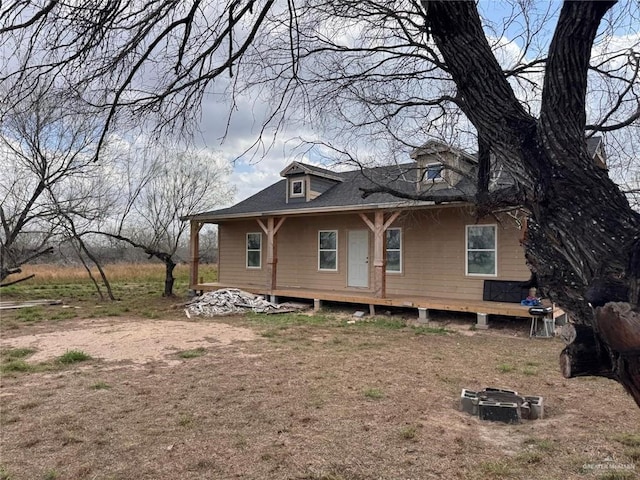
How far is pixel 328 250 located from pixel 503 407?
9.10 meters

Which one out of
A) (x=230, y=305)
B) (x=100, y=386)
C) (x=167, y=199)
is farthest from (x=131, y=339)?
(x=167, y=199)

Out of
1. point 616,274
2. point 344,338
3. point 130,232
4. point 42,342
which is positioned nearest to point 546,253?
point 616,274

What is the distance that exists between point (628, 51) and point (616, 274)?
85.5 inches

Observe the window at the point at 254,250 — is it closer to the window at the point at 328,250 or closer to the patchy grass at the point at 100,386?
the window at the point at 328,250

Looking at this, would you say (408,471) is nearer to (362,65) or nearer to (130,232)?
(362,65)

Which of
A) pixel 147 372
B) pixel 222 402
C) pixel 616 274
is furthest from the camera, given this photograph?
pixel 147 372

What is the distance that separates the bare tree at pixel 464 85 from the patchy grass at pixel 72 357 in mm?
4663

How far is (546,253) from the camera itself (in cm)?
160

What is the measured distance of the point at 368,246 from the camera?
1214cm

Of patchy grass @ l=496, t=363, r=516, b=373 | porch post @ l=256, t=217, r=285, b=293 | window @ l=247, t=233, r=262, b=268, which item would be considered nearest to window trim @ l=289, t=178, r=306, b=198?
porch post @ l=256, t=217, r=285, b=293

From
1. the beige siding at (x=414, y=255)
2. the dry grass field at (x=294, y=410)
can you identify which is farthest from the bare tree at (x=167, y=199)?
the dry grass field at (x=294, y=410)

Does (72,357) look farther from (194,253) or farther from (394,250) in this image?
(194,253)

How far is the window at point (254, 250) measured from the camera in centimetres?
1438

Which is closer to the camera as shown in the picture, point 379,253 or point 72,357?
point 72,357
